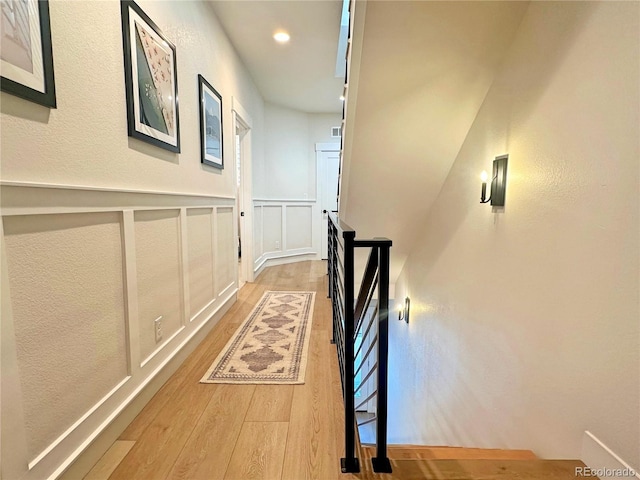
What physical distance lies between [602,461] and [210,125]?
9.71 ft

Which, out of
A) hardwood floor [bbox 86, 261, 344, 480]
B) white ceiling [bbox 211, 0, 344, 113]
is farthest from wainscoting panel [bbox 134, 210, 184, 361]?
white ceiling [bbox 211, 0, 344, 113]

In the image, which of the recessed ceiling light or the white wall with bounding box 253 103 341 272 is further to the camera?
the white wall with bounding box 253 103 341 272

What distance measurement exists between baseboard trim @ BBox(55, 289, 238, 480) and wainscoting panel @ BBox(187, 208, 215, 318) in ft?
0.88

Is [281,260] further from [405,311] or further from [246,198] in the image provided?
[405,311]

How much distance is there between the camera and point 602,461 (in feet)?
3.42

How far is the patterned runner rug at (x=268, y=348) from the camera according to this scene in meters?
1.98

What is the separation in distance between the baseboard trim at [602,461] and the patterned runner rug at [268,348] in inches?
51.6

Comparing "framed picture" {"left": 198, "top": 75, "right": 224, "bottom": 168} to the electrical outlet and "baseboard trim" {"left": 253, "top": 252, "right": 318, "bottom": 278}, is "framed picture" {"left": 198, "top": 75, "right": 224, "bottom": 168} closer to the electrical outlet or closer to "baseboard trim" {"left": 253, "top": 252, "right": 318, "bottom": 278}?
the electrical outlet

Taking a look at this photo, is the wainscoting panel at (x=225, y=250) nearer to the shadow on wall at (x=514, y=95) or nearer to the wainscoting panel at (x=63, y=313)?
the wainscoting panel at (x=63, y=313)

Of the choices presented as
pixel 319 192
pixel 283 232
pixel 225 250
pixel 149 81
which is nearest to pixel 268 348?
pixel 225 250

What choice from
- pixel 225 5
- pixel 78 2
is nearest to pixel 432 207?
pixel 225 5

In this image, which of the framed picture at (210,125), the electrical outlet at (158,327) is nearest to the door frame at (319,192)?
the framed picture at (210,125)

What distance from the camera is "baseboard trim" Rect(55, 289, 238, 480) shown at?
119cm

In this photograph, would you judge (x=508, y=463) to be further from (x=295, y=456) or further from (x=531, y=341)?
(x=295, y=456)
